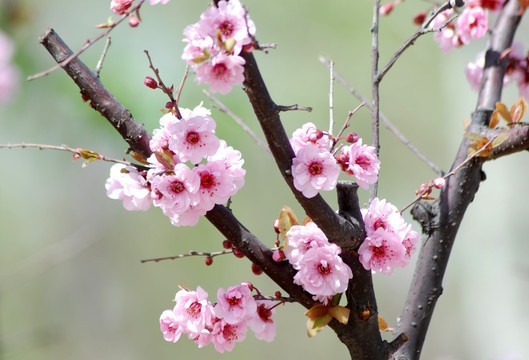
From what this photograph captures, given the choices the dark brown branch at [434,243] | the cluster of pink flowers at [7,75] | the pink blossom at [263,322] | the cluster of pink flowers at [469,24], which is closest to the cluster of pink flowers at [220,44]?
the pink blossom at [263,322]

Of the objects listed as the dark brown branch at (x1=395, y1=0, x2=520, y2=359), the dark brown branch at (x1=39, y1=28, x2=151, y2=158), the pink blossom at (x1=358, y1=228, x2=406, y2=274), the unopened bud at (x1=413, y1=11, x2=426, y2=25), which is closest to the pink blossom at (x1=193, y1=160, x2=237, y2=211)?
the dark brown branch at (x1=39, y1=28, x2=151, y2=158)

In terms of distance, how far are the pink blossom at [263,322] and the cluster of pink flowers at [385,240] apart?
16cm

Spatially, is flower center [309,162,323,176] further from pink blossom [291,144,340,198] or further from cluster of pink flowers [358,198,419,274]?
cluster of pink flowers [358,198,419,274]

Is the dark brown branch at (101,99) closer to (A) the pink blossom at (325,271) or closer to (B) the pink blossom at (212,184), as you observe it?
(B) the pink blossom at (212,184)

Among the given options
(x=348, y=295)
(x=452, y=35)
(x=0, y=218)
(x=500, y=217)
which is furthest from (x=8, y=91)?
(x=0, y=218)

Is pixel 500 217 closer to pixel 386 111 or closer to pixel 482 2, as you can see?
pixel 482 2

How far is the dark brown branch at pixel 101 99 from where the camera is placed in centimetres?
75

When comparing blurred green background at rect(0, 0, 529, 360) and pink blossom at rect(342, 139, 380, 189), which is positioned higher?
blurred green background at rect(0, 0, 529, 360)

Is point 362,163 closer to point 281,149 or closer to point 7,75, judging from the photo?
point 281,149

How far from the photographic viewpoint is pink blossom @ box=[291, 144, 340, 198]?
0.66 metres

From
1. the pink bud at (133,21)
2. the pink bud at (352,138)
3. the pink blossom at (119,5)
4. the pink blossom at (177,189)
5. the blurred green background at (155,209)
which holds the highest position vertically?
the blurred green background at (155,209)

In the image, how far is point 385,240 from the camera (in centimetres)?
76

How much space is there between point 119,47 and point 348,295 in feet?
15.7

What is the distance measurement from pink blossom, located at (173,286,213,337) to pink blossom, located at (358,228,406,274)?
0.23 meters
